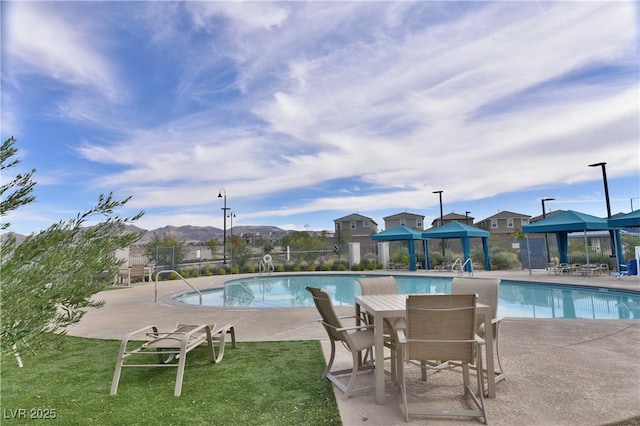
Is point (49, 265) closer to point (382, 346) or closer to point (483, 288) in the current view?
point (382, 346)

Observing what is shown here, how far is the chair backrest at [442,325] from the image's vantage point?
258 centimetres

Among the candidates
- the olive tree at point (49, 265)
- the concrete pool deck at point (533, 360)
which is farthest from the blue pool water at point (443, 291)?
the olive tree at point (49, 265)

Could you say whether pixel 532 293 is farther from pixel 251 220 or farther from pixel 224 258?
pixel 251 220

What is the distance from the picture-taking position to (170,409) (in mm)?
2740

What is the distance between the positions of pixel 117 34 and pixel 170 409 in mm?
5378

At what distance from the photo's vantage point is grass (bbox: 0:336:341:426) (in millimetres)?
2613

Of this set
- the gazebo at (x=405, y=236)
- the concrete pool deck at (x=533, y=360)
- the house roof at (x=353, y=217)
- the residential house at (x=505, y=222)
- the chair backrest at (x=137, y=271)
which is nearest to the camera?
the concrete pool deck at (x=533, y=360)

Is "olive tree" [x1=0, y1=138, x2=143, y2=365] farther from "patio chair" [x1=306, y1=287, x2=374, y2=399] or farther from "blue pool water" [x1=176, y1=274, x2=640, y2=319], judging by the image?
"blue pool water" [x1=176, y1=274, x2=640, y2=319]

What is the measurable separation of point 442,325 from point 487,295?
3.88 feet

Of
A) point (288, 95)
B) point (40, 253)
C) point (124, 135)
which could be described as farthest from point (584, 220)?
point (124, 135)

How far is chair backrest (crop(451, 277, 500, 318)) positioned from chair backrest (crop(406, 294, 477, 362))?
727 mm

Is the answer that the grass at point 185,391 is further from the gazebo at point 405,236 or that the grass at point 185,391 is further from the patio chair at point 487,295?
the gazebo at point 405,236

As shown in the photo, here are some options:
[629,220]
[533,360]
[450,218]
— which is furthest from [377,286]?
[450,218]

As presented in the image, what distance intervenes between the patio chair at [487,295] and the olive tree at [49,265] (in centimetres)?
308
